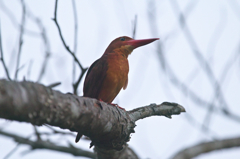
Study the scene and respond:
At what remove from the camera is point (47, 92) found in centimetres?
160

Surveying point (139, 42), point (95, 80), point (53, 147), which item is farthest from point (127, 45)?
point (53, 147)

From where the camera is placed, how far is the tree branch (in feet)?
4.55

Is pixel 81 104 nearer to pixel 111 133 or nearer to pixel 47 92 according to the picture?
pixel 47 92

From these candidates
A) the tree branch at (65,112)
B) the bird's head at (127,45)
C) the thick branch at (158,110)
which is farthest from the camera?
the bird's head at (127,45)

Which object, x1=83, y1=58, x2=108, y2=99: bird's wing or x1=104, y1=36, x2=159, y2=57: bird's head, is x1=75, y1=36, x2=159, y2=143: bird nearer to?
x1=83, y1=58, x2=108, y2=99: bird's wing

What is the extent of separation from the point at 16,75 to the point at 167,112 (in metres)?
1.71

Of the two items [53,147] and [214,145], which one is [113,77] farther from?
[214,145]

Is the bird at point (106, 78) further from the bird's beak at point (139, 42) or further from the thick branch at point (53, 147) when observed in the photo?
the thick branch at point (53, 147)

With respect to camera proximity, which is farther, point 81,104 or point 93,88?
point 93,88

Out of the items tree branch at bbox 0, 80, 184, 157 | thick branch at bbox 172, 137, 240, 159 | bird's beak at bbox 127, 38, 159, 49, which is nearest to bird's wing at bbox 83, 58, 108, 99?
bird's beak at bbox 127, 38, 159, 49

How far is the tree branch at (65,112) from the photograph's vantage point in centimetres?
139

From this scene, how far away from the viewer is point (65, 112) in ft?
5.65

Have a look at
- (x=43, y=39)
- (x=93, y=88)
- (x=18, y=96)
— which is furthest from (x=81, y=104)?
(x=43, y=39)

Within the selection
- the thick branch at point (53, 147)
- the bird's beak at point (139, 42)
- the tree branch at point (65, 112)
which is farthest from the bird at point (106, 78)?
the tree branch at point (65, 112)
